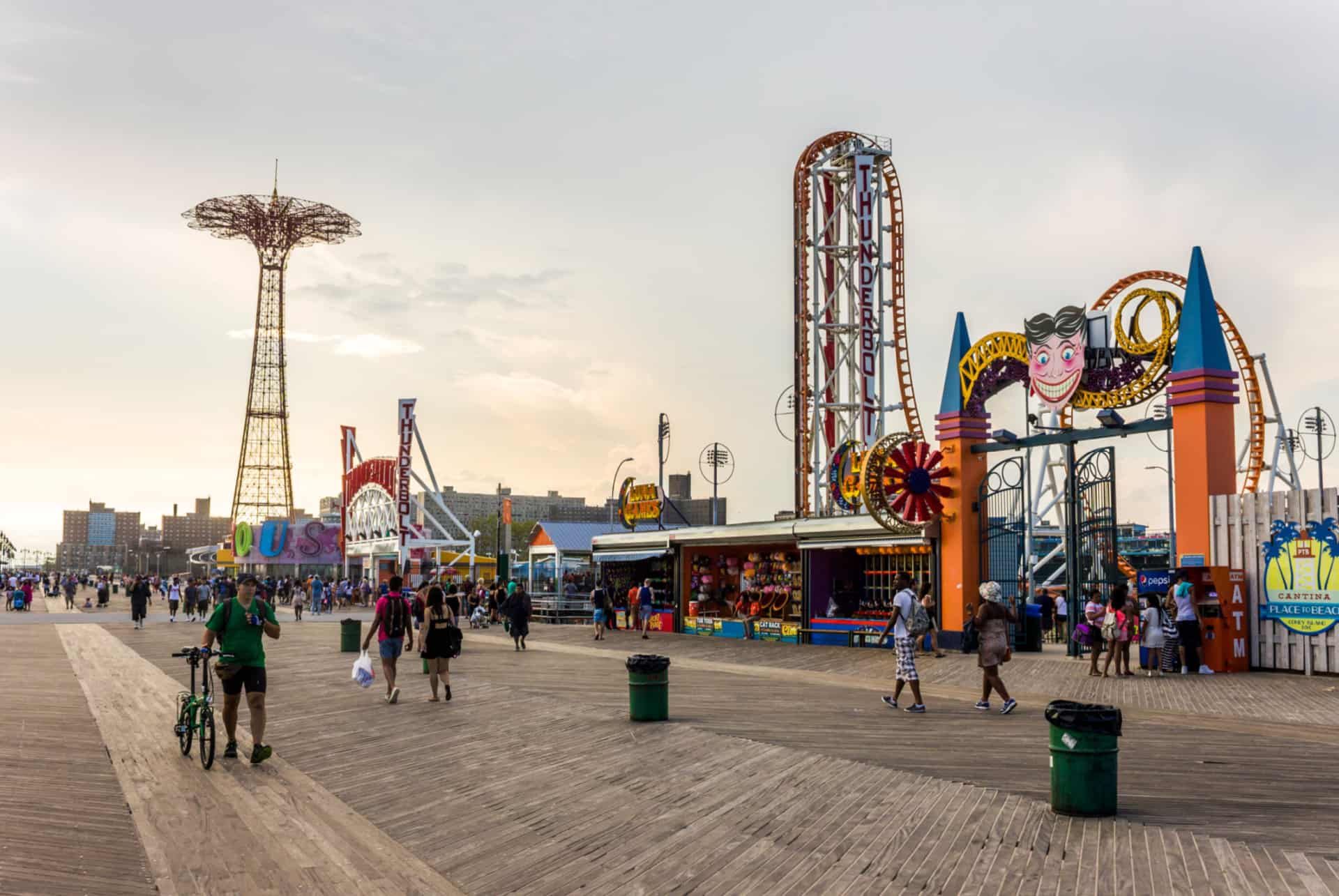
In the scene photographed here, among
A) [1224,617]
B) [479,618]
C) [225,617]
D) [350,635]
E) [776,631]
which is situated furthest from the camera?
[479,618]

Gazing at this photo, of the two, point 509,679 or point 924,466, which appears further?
point 924,466

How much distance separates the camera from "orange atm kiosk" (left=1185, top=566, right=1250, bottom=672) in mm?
19000

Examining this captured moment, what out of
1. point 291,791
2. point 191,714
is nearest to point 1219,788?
point 291,791

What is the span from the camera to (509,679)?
1766cm

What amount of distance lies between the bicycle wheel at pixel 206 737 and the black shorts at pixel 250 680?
0.28 metres

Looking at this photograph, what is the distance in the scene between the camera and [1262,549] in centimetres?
1909

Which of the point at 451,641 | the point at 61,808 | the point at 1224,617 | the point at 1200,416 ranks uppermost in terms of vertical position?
the point at 1200,416

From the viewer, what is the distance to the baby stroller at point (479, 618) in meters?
34.3

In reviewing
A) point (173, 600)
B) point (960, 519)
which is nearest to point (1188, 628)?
point (960, 519)

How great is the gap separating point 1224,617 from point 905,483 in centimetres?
761

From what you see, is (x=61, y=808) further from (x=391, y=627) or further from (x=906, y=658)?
(x=906, y=658)

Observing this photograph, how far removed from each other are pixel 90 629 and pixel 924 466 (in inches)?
962

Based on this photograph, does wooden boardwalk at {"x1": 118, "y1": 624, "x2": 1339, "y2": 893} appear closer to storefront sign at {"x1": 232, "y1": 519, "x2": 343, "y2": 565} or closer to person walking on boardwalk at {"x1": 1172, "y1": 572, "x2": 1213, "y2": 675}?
person walking on boardwalk at {"x1": 1172, "y1": 572, "x2": 1213, "y2": 675}

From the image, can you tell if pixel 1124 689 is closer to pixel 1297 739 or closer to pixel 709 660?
pixel 1297 739
